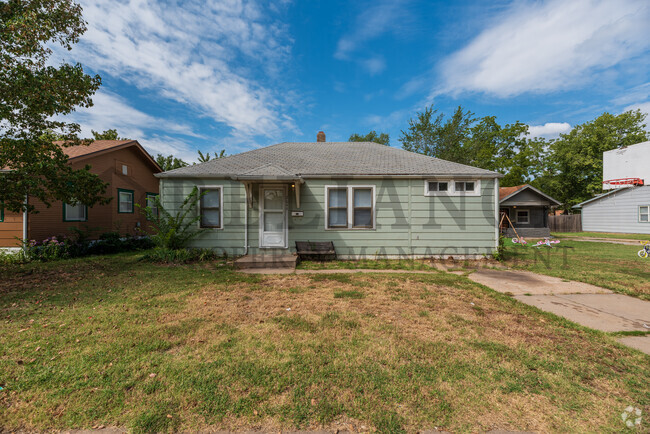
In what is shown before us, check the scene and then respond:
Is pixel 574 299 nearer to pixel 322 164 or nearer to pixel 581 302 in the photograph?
pixel 581 302

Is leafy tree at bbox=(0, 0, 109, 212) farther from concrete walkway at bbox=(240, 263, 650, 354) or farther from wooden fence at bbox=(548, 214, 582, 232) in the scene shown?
wooden fence at bbox=(548, 214, 582, 232)

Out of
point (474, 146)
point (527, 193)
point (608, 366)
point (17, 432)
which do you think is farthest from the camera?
point (474, 146)

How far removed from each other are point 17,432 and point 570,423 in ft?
12.2

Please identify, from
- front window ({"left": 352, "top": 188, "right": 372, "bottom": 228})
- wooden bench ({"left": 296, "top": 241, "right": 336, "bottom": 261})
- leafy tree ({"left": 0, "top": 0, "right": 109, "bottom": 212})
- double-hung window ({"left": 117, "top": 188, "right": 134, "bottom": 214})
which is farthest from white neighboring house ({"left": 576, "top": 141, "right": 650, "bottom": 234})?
double-hung window ({"left": 117, "top": 188, "right": 134, "bottom": 214})

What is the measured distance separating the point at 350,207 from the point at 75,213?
35.9 feet

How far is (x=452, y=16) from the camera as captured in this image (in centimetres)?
916

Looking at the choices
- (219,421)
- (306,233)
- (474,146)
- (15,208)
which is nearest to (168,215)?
(15,208)

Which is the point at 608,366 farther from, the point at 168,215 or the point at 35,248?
the point at 35,248

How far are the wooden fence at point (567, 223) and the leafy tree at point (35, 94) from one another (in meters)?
32.5

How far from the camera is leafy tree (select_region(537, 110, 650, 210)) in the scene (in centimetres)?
2908

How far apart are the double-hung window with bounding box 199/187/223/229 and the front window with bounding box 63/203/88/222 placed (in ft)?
19.3

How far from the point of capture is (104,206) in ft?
35.7

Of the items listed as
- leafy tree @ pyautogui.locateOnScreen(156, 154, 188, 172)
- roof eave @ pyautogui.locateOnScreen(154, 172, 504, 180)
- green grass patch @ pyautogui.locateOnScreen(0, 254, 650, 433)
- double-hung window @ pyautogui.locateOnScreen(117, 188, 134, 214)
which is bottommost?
green grass patch @ pyautogui.locateOnScreen(0, 254, 650, 433)

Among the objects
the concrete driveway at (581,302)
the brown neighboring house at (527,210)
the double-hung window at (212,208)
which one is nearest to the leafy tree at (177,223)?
the double-hung window at (212,208)
